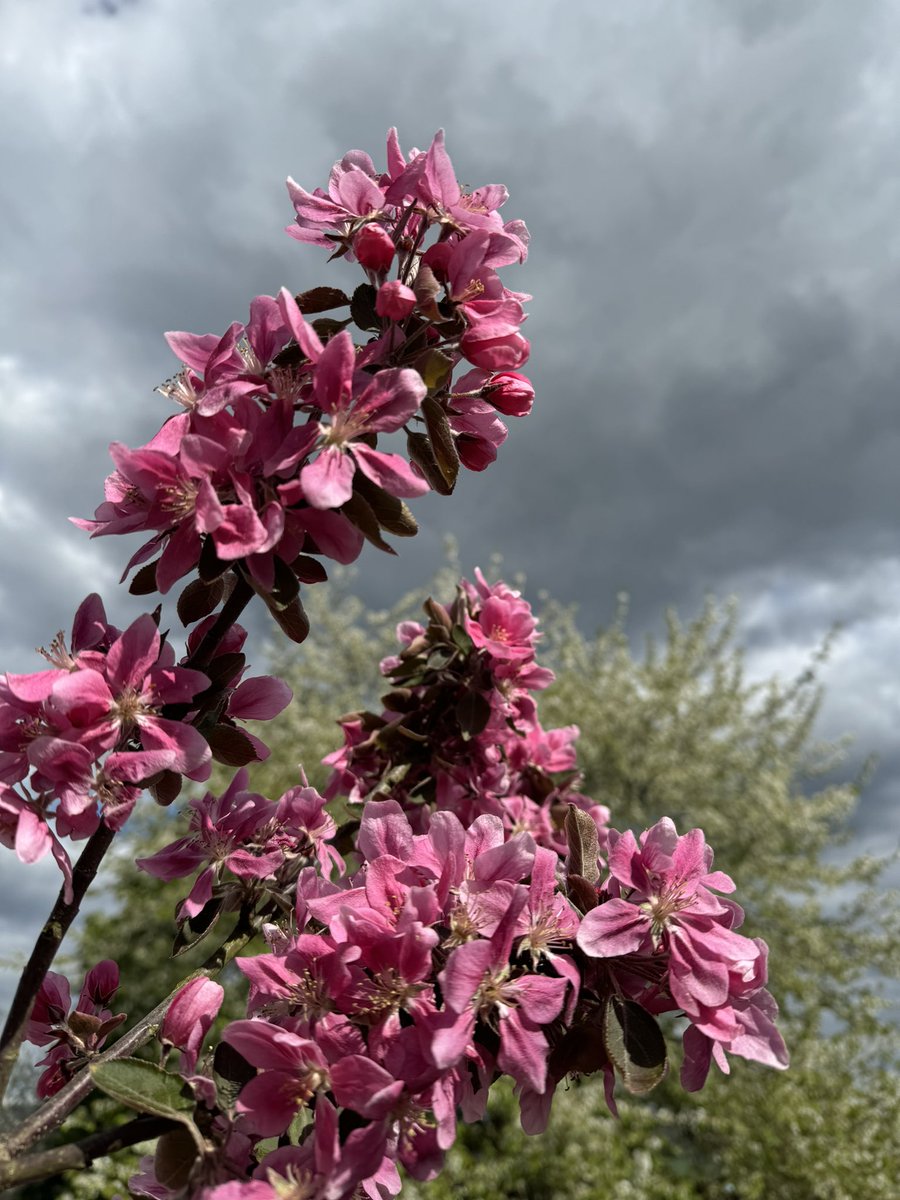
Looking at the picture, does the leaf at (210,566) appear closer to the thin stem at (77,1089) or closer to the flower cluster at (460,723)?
the thin stem at (77,1089)

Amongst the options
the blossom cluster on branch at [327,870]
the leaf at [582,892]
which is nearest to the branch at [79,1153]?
the blossom cluster on branch at [327,870]

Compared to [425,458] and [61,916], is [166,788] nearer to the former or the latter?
[61,916]

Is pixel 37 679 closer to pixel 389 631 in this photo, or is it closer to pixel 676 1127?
pixel 676 1127

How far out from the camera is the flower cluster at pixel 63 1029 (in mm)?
1029

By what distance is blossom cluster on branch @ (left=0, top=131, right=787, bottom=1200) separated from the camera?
0.84 m

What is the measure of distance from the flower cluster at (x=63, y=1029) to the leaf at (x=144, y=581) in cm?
48

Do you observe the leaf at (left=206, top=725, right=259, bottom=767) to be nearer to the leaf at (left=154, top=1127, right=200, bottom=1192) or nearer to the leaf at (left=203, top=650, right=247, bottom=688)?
the leaf at (left=203, top=650, right=247, bottom=688)

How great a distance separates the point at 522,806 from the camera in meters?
1.83

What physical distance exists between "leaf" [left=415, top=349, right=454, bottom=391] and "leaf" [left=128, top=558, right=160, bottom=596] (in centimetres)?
42

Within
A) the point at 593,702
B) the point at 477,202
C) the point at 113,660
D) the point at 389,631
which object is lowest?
the point at 113,660

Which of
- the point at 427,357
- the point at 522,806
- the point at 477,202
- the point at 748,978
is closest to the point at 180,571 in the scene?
the point at 427,357

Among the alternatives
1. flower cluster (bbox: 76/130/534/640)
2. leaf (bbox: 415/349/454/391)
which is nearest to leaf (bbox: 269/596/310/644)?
flower cluster (bbox: 76/130/534/640)

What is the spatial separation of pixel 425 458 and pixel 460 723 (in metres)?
0.69

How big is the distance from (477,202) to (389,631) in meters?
11.8
